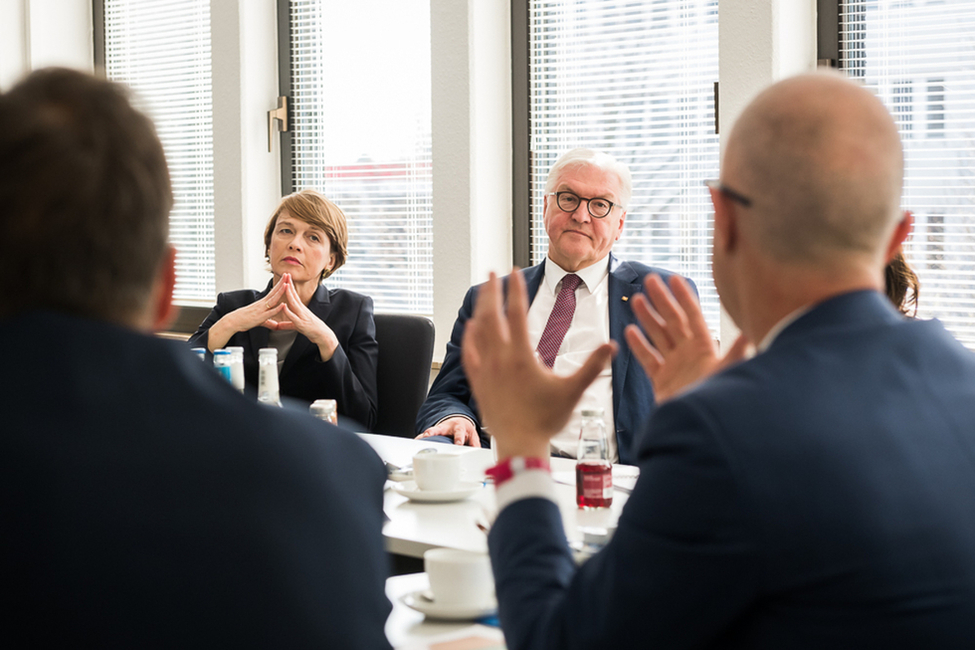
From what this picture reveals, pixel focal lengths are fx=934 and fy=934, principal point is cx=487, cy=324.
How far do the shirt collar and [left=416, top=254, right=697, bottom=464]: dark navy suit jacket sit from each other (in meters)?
0.03

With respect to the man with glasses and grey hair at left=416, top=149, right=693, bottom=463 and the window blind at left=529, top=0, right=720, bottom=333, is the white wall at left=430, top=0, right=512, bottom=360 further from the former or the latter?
the man with glasses and grey hair at left=416, top=149, right=693, bottom=463

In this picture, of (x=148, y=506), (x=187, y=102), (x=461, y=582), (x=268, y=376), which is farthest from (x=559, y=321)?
(x=187, y=102)

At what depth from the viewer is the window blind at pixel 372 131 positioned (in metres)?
4.34

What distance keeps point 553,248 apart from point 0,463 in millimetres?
2392

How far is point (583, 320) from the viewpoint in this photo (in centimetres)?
290

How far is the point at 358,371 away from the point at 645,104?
165 centimetres

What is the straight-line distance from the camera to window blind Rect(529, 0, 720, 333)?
11.8 ft

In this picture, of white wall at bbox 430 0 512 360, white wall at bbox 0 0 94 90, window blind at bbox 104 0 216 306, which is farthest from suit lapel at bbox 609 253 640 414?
white wall at bbox 0 0 94 90

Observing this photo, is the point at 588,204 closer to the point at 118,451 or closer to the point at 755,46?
the point at 755,46

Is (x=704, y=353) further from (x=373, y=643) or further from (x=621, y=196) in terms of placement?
(x=621, y=196)

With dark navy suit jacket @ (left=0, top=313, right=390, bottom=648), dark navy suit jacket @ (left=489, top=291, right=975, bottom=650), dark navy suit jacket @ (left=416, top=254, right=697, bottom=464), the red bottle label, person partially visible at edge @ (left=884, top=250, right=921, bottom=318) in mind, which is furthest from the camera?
dark navy suit jacket @ (left=416, top=254, right=697, bottom=464)

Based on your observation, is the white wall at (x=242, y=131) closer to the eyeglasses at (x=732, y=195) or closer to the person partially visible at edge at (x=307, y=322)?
the person partially visible at edge at (x=307, y=322)

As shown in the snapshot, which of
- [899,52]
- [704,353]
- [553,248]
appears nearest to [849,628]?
[704,353]

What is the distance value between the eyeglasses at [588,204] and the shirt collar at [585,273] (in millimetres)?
144
